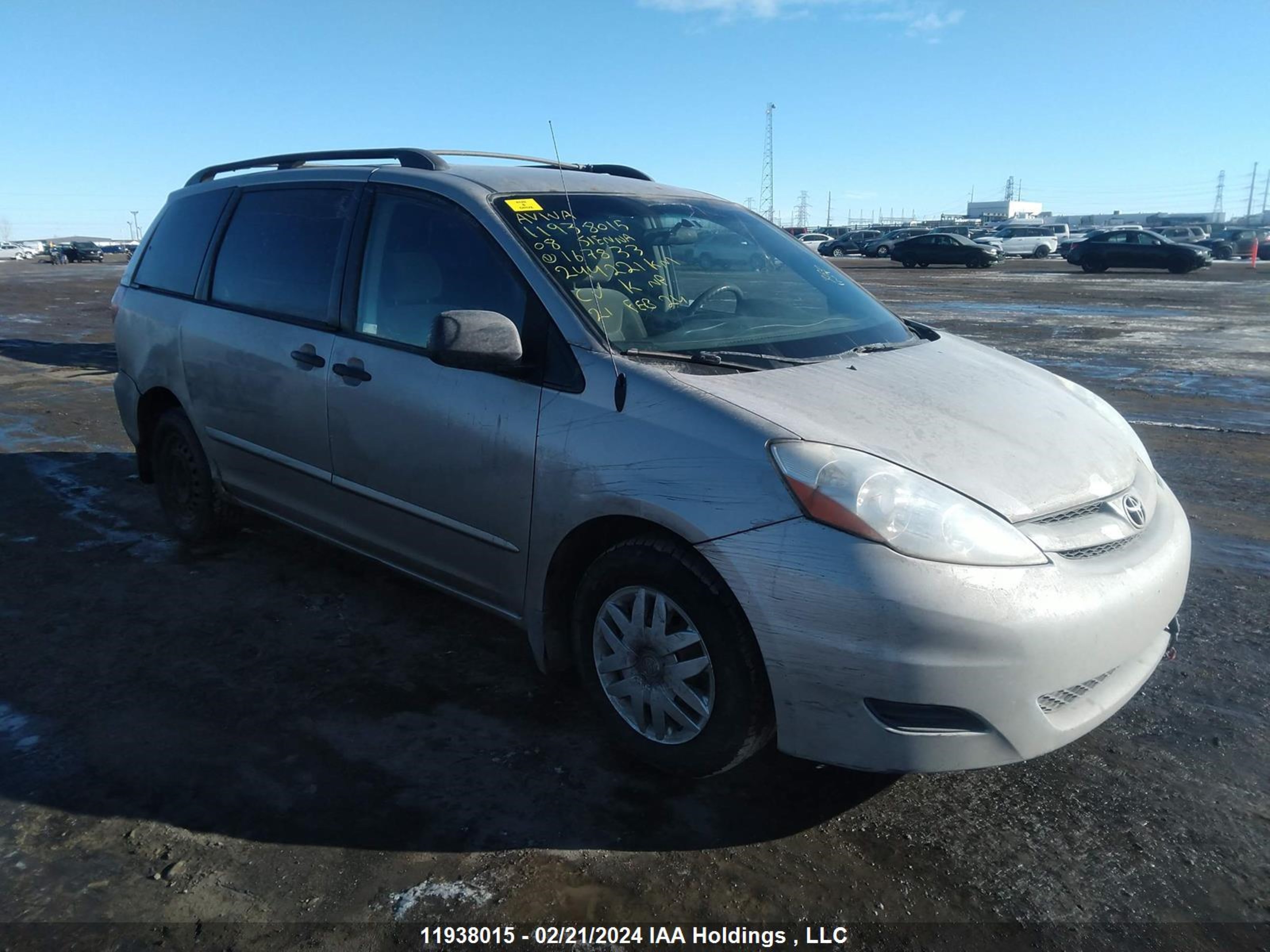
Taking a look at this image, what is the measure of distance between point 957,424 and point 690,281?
1.18 meters

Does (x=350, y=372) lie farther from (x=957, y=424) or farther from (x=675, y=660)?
(x=957, y=424)

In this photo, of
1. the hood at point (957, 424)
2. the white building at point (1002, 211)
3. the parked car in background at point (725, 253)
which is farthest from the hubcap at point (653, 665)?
the white building at point (1002, 211)

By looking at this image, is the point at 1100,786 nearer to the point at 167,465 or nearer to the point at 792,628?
the point at 792,628

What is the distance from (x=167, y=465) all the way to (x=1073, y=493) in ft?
14.4

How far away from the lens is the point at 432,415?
135 inches

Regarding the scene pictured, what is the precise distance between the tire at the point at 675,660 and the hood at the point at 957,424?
507 millimetres

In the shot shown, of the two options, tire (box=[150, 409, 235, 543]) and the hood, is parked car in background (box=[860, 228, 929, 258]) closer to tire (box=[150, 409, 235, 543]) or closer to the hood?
tire (box=[150, 409, 235, 543])

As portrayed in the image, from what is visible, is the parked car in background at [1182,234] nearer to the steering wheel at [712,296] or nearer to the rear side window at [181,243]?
the steering wheel at [712,296]

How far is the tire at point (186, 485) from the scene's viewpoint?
4848mm

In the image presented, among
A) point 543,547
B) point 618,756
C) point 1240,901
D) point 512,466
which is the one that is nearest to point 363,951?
point 618,756

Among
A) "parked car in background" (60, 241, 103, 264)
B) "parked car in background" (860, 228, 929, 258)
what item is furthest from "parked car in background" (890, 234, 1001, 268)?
"parked car in background" (60, 241, 103, 264)

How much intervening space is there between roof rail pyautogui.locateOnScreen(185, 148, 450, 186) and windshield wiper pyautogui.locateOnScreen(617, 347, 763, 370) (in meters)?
1.33

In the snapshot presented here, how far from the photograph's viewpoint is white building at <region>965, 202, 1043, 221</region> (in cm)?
11256

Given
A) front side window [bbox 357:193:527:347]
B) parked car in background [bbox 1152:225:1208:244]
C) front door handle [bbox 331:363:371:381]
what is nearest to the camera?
front side window [bbox 357:193:527:347]
